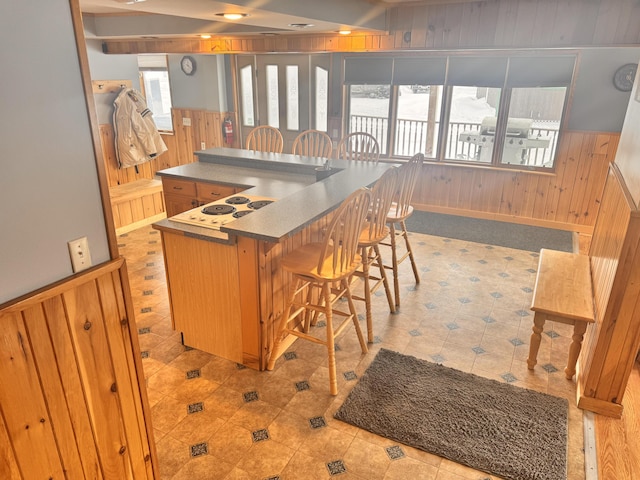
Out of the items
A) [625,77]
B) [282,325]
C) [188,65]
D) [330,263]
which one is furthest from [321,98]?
[282,325]

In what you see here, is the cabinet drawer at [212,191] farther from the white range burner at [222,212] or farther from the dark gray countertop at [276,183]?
the white range burner at [222,212]

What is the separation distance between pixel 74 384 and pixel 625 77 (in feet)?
18.4

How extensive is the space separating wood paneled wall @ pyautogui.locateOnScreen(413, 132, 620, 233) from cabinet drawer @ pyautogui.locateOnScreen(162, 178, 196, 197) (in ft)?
11.0

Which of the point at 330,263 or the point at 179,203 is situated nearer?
the point at 330,263

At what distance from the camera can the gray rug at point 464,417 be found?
2.21m

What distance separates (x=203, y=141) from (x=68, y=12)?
20.6 ft

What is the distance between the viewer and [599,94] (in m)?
4.86

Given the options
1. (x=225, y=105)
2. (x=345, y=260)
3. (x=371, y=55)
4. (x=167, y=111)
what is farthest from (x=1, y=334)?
(x=167, y=111)

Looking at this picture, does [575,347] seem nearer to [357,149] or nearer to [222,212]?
[222,212]

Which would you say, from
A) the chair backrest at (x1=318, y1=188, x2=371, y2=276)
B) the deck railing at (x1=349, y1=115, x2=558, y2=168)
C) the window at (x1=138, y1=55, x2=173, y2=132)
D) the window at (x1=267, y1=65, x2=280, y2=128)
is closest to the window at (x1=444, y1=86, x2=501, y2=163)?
the deck railing at (x1=349, y1=115, x2=558, y2=168)

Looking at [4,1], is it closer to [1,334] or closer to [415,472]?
[1,334]

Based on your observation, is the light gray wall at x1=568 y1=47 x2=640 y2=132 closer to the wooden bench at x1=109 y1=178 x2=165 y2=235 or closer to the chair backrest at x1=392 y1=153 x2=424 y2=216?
the chair backrest at x1=392 y1=153 x2=424 y2=216

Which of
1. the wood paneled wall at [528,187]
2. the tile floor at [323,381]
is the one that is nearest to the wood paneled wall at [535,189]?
the wood paneled wall at [528,187]

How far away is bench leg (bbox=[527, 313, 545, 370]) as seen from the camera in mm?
2712
